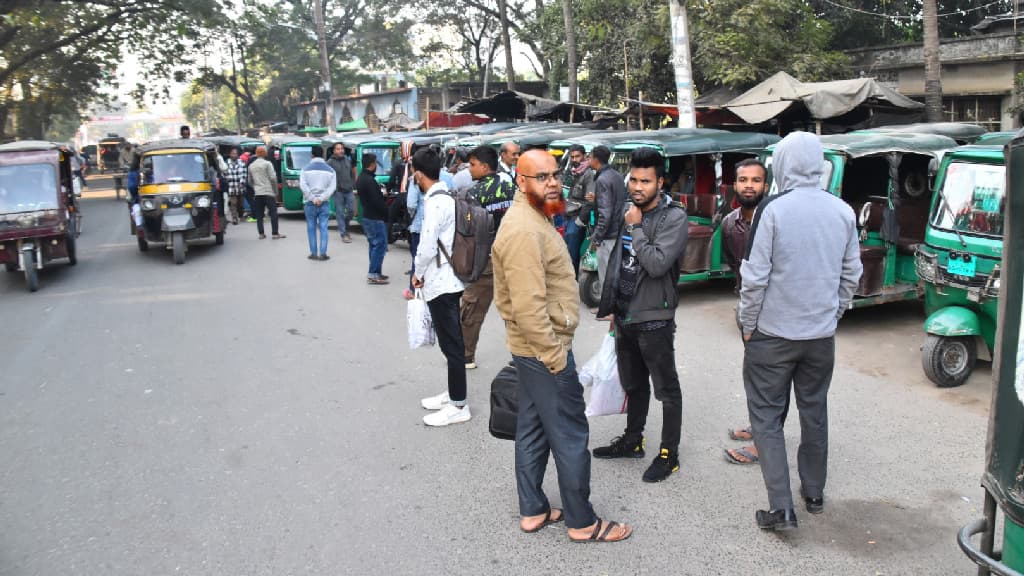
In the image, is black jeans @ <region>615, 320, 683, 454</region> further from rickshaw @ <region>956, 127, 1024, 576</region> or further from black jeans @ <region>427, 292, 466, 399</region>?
rickshaw @ <region>956, 127, 1024, 576</region>

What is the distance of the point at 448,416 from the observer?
18.6 ft

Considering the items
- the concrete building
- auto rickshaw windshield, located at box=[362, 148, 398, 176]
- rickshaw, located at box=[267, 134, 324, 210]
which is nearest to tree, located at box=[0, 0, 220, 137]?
rickshaw, located at box=[267, 134, 324, 210]

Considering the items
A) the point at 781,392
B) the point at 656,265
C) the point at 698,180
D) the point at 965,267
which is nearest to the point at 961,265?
the point at 965,267

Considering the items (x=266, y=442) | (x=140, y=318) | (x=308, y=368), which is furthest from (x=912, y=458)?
(x=140, y=318)

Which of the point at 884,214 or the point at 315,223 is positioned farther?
the point at 315,223

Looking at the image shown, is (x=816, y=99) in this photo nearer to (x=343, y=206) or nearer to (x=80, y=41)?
(x=343, y=206)

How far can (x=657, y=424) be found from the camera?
557cm

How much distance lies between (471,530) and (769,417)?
159 cm

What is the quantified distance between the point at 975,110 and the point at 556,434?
1742 centimetres

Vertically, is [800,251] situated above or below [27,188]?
below

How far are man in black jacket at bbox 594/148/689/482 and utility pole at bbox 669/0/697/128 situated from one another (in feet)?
30.1

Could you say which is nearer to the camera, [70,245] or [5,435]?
[5,435]

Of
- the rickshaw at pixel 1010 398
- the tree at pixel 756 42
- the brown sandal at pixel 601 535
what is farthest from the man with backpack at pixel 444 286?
the tree at pixel 756 42

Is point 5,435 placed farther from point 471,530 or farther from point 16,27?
point 16,27
